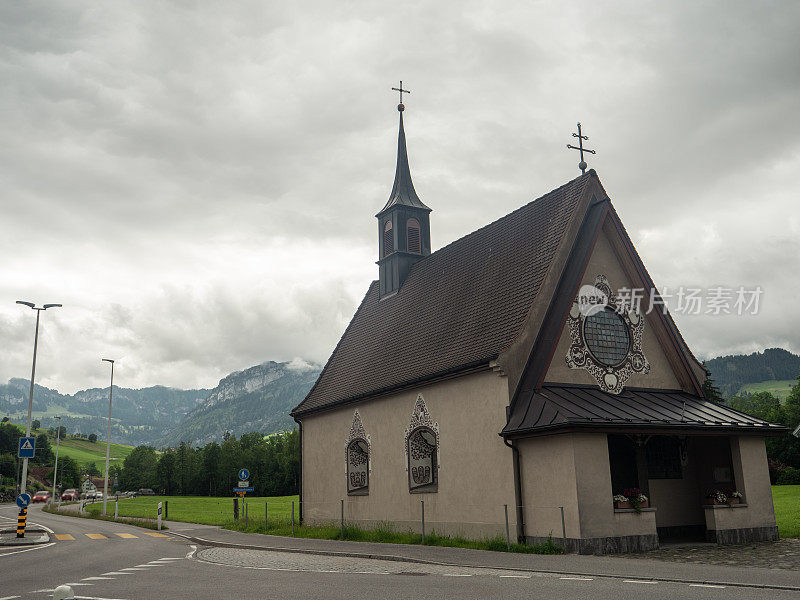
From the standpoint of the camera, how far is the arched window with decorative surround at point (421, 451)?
2181 centimetres

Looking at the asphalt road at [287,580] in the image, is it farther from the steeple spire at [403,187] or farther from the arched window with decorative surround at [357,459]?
the steeple spire at [403,187]

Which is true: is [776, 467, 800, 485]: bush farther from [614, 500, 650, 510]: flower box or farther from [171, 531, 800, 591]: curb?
[171, 531, 800, 591]: curb

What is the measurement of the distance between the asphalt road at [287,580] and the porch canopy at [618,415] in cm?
443

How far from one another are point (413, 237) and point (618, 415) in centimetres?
1420

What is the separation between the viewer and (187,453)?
130500mm

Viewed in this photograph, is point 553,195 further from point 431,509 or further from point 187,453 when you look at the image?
point 187,453

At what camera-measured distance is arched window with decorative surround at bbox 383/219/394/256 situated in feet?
98.0

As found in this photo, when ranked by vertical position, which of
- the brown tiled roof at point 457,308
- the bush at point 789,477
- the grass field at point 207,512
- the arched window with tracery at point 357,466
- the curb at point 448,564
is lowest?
the grass field at point 207,512

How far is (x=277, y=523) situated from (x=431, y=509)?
10.0 metres

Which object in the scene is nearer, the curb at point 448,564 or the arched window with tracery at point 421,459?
the curb at point 448,564

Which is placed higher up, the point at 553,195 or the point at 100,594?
the point at 553,195

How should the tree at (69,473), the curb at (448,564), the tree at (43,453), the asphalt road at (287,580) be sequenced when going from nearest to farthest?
the asphalt road at (287,580)
the curb at (448,564)
the tree at (69,473)
the tree at (43,453)

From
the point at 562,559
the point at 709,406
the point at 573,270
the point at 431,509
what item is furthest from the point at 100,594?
the point at 709,406

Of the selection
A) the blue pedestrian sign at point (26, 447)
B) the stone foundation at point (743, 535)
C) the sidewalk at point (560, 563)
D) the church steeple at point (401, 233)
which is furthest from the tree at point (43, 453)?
the stone foundation at point (743, 535)
